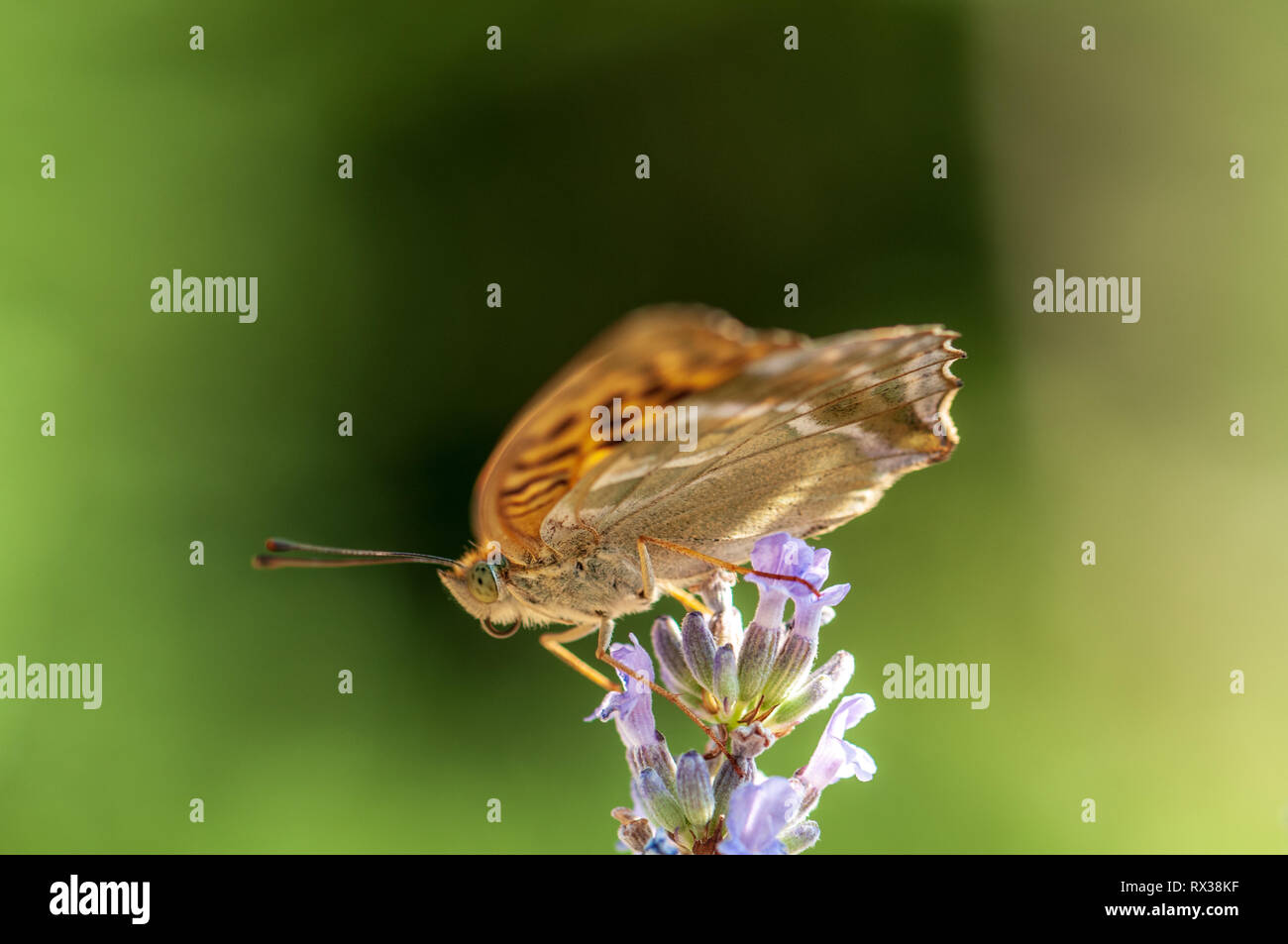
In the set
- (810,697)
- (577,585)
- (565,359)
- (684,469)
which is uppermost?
(565,359)

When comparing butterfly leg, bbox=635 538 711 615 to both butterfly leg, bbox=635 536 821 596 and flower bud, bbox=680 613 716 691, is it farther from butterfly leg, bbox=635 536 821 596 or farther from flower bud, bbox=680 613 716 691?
flower bud, bbox=680 613 716 691

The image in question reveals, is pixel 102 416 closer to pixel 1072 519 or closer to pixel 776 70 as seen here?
pixel 776 70

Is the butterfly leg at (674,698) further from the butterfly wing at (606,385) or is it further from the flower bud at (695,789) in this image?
the butterfly wing at (606,385)

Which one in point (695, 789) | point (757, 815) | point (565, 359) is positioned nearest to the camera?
point (757, 815)

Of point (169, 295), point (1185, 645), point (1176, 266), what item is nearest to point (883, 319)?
point (1176, 266)

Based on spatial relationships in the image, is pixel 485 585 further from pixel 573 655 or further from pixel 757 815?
pixel 757 815

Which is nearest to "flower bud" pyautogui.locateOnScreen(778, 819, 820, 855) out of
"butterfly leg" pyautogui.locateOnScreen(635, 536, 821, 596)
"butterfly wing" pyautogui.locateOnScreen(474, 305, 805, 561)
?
"butterfly leg" pyautogui.locateOnScreen(635, 536, 821, 596)

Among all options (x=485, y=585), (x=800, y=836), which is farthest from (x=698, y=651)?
(x=485, y=585)

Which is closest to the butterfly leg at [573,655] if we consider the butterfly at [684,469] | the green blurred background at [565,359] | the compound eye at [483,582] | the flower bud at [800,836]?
the butterfly at [684,469]
